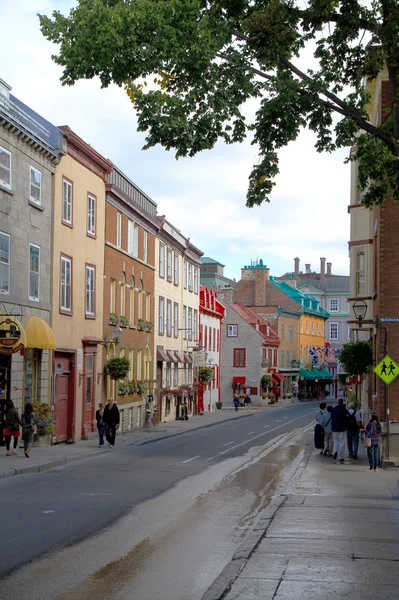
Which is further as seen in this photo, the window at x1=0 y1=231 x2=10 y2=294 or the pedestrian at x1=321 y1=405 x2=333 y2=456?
the pedestrian at x1=321 y1=405 x2=333 y2=456

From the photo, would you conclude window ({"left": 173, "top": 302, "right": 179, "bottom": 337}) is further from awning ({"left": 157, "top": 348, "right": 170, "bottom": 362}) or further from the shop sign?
the shop sign

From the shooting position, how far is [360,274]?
3088 centimetres

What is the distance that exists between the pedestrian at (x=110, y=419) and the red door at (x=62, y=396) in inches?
80.4

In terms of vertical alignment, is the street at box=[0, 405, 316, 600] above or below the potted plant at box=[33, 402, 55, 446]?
below

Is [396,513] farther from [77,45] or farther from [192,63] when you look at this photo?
[77,45]

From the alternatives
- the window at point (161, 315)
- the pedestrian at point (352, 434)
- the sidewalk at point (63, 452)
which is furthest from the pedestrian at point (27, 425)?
the window at point (161, 315)

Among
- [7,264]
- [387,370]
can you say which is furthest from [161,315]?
[387,370]

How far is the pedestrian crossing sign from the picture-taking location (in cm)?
2208

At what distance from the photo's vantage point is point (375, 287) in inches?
1078

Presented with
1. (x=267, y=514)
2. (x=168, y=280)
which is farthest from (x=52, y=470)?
(x=168, y=280)

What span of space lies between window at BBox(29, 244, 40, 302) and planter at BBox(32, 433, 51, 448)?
4.54 meters

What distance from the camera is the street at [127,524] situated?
9.07 metres

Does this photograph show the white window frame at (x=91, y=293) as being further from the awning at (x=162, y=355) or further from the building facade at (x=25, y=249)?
the awning at (x=162, y=355)

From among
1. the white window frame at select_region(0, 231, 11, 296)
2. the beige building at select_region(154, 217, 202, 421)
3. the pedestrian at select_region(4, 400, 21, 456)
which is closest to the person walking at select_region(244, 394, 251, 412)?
the beige building at select_region(154, 217, 202, 421)
